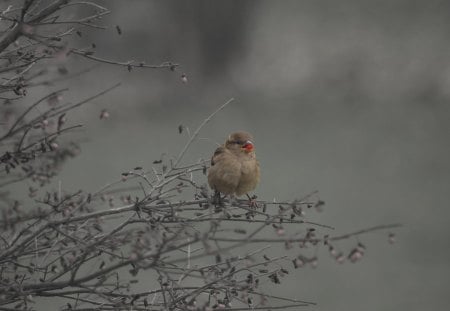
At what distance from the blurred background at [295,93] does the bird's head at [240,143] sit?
9.35 meters

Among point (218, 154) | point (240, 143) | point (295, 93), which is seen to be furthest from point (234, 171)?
point (295, 93)

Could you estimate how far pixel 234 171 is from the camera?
6.10 meters

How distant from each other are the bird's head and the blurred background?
9.35 metres

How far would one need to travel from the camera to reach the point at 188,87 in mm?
24000

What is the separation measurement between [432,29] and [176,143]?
7902 millimetres

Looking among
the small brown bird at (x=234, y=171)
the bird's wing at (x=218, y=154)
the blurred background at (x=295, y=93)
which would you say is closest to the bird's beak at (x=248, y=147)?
the small brown bird at (x=234, y=171)

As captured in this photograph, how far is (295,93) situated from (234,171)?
18.3 metres

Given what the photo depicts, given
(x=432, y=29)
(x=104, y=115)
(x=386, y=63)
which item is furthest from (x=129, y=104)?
(x=104, y=115)

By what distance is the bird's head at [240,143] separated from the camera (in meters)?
6.37

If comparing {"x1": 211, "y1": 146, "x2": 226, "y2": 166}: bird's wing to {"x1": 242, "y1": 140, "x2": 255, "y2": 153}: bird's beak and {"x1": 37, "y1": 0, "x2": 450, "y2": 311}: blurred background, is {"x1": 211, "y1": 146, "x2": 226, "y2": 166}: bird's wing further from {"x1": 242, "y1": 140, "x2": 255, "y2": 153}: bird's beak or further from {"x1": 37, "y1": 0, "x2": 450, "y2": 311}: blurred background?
{"x1": 37, "y1": 0, "x2": 450, "y2": 311}: blurred background

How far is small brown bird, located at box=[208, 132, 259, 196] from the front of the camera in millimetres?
6102

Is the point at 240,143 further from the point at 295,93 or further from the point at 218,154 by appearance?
the point at 295,93

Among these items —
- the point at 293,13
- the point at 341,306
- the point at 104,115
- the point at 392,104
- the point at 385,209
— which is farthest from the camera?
the point at 293,13

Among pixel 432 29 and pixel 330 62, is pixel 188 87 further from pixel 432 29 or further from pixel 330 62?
pixel 432 29
